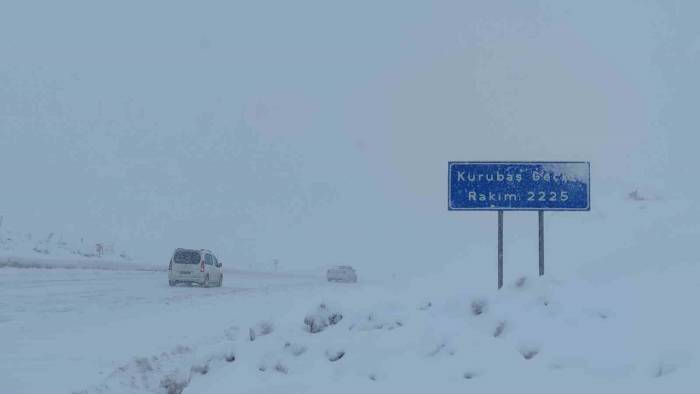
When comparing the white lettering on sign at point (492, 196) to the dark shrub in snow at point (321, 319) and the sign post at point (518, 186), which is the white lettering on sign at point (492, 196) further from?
the dark shrub in snow at point (321, 319)

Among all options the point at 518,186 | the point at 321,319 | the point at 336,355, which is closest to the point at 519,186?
the point at 518,186

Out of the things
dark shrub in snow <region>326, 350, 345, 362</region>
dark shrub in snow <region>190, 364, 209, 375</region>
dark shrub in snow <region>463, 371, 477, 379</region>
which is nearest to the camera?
dark shrub in snow <region>463, 371, 477, 379</region>

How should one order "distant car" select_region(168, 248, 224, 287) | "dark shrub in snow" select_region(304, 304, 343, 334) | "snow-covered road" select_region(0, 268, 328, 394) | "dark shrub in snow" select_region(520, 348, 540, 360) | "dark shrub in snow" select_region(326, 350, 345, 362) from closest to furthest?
"dark shrub in snow" select_region(520, 348, 540, 360) → "dark shrub in snow" select_region(326, 350, 345, 362) → "dark shrub in snow" select_region(304, 304, 343, 334) → "snow-covered road" select_region(0, 268, 328, 394) → "distant car" select_region(168, 248, 224, 287)

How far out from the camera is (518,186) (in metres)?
16.5

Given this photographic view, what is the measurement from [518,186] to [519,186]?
0.02 m

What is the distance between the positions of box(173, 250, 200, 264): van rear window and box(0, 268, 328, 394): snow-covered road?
4.21 metres

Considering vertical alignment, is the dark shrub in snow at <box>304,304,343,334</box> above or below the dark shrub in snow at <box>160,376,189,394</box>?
above

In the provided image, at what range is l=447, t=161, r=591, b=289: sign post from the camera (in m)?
16.3

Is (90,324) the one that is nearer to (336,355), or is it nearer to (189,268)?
(336,355)

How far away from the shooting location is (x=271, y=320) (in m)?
10.4

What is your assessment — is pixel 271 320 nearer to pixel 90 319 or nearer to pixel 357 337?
pixel 357 337

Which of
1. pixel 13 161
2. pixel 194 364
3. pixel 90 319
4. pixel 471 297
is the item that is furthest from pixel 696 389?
pixel 13 161

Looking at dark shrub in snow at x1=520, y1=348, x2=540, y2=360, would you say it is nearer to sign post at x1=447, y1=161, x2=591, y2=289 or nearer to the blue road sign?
sign post at x1=447, y1=161, x2=591, y2=289

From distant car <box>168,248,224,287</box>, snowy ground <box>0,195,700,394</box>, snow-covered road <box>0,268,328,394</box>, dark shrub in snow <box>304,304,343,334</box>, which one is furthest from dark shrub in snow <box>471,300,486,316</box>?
distant car <box>168,248,224,287</box>
